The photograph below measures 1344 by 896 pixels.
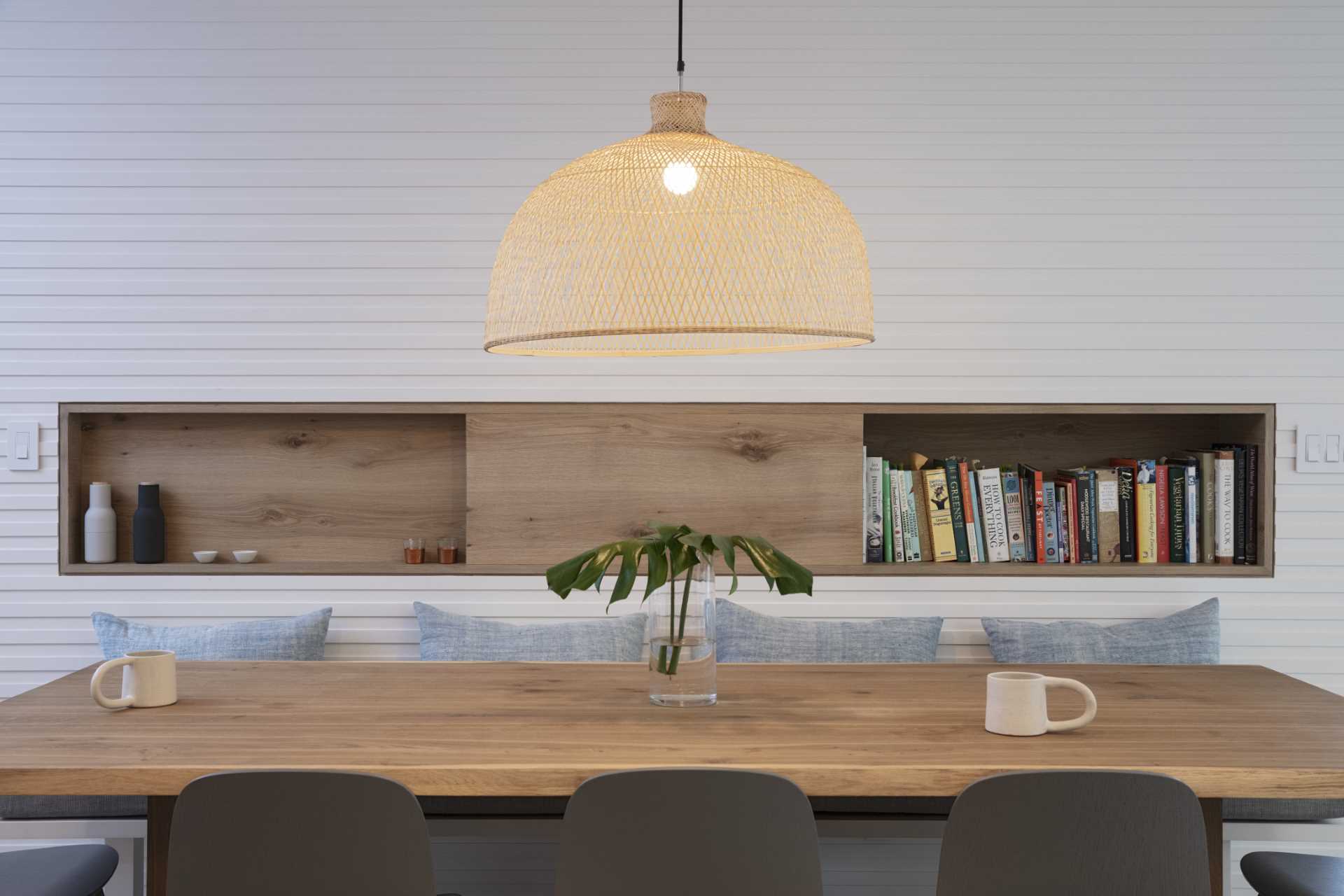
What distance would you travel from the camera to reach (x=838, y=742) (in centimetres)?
201

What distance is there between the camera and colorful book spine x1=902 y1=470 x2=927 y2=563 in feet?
12.0

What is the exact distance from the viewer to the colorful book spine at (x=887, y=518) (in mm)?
3639

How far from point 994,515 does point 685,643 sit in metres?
1.68

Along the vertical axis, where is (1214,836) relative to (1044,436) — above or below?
below

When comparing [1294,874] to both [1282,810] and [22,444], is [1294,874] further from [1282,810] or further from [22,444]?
[22,444]

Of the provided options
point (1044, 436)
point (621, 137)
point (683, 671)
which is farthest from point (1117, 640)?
point (621, 137)

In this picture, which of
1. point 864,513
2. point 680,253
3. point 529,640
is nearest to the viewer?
point 680,253

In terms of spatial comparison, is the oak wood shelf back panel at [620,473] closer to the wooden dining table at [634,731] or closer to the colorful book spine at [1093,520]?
the colorful book spine at [1093,520]

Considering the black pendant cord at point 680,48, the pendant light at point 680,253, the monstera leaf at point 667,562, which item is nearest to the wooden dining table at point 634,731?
the monstera leaf at point 667,562

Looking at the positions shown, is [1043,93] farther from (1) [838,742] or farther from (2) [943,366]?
(1) [838,742]

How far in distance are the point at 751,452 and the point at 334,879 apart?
84.3 inches

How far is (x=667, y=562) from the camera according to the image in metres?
2.24

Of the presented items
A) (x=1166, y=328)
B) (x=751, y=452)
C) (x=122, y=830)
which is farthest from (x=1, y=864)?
(x=1166, y=328)

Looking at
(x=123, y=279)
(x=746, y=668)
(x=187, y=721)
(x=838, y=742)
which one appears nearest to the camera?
(x=838, y=742)
